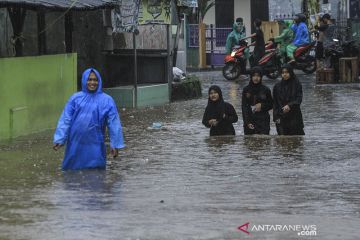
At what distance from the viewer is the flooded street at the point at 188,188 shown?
25.1 ft

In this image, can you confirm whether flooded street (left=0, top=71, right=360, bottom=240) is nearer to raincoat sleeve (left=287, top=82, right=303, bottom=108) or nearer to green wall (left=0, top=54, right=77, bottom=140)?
green wall (left=0, top=54, right=77, bottom=140)

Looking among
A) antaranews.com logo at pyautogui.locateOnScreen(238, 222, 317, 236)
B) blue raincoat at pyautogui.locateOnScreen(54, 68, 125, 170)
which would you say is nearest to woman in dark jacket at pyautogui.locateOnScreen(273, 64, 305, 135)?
blue raincoat at pyautogui.locateOnScreen(54, 68, 125, 170)

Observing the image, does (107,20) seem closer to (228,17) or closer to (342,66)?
(342,66)

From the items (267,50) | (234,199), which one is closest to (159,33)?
(267,50)

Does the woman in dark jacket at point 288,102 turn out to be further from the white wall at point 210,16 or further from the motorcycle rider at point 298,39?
the white wall at point 210,16

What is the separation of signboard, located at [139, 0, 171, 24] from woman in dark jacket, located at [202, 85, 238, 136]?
31.2ft

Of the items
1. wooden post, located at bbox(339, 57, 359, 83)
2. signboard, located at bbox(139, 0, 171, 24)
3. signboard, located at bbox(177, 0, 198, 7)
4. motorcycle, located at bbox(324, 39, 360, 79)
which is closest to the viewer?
signboard, located at bbox(139, 0, 171, 24)

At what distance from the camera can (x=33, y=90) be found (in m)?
15.3

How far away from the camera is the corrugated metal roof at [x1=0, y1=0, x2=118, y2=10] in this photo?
1282cm

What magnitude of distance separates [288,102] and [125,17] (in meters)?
7.45

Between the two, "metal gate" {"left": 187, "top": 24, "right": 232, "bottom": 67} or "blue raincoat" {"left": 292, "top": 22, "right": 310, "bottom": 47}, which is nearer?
"blue raincoat" {"left": 292, "top": 22, "right": 310, "bottom": 47}

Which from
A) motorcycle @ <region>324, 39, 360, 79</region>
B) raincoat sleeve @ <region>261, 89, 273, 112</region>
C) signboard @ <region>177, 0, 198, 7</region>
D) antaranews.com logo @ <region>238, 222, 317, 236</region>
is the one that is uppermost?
signboard @ <region>177, 0, 198, 7</region>

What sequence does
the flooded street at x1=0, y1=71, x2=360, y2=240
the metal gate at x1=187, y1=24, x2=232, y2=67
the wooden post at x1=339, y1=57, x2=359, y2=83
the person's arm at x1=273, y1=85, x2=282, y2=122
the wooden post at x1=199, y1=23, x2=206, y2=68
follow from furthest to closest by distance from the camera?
1. the metal gate at x1=187, y1=24, x2=232, y2=67
2. the wooden post at x1=199, y1=23, x2=206, y2=68
3. the wooden post at x1=339, y1=57, x2=359, y2=83
4. the person's arm at x1=273, y1=85, x2=282, y2=122
5. the flooded street at x1=0, y1=71, x2=360, y2=240

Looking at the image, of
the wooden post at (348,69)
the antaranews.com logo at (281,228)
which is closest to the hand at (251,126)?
the antaranews.com logo at (281,228)
